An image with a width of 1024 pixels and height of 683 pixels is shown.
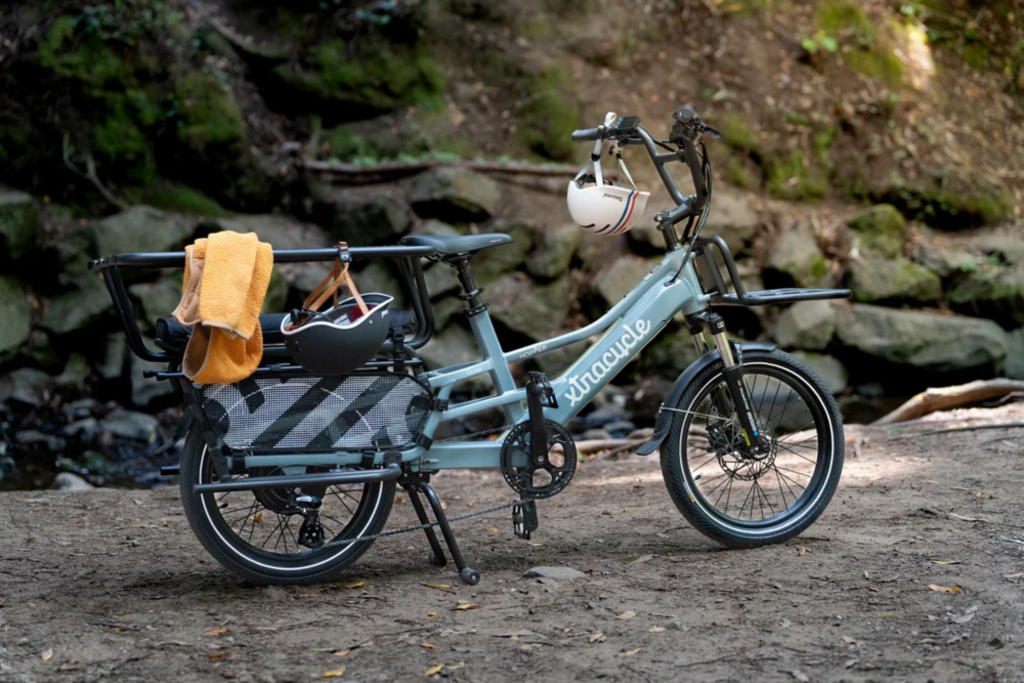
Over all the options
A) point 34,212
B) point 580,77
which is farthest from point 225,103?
point 580,77

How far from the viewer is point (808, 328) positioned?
915 centimetres

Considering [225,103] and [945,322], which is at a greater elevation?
[225,103]

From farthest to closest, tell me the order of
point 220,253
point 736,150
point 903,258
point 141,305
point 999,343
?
point 736,150 → point 903,258 → point 999,343 → point 141,305 → point 220,253

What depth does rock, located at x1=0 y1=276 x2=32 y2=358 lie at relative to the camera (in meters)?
8.28

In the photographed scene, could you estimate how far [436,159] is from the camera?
32.1ft

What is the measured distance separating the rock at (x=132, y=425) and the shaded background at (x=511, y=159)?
0.05ft

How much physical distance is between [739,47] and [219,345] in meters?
9.17

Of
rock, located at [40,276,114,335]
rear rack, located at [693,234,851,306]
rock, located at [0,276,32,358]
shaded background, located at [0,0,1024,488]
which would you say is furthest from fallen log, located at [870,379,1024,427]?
rock, located at [0,276,32,358]

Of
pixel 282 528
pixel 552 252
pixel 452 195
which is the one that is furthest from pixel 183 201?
pixel 282 528

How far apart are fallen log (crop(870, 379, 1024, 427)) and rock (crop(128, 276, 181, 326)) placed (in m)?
5.39

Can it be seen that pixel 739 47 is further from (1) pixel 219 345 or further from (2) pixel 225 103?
(1) pixel 219 345

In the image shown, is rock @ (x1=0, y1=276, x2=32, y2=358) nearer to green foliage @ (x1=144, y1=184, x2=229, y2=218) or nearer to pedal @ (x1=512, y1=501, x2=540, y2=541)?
green foliage @ (x1=144, y1=184, x2=229, y2=218)

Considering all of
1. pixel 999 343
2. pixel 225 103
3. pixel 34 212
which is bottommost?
pixel 999 343

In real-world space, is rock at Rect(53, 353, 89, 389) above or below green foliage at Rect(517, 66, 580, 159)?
below
